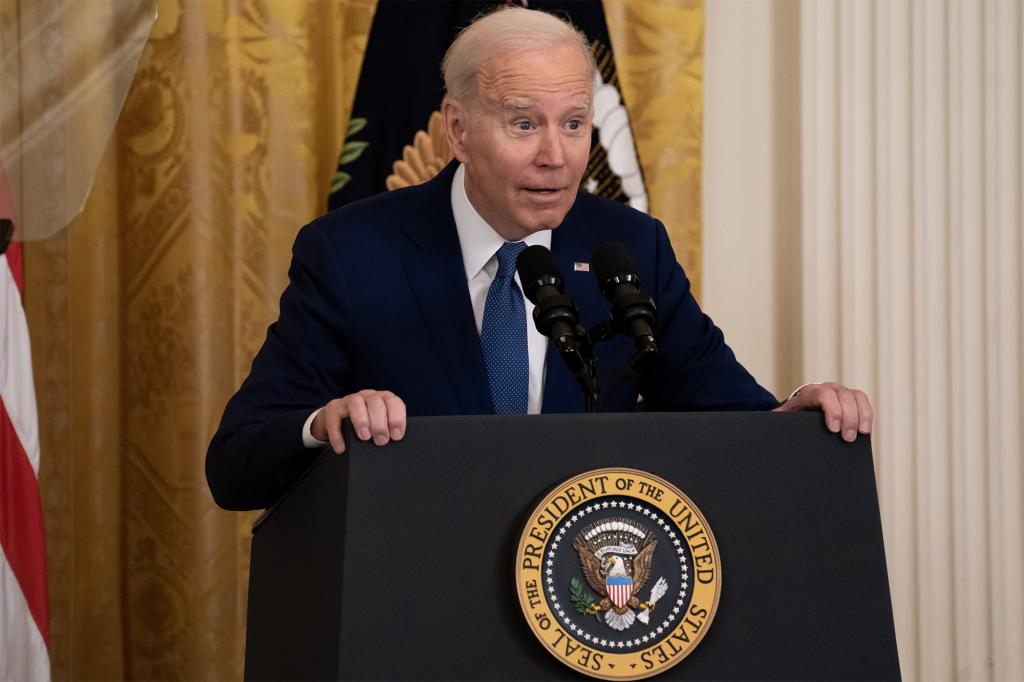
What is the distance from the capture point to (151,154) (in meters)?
3.72

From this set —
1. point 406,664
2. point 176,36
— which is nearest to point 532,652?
point 406,664

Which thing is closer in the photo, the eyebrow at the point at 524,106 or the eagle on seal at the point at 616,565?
the eagle on seal at the point at 616,565

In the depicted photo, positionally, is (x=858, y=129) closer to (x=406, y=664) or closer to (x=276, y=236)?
(x=276, y=236)

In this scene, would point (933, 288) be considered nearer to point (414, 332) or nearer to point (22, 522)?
point (414, 332)

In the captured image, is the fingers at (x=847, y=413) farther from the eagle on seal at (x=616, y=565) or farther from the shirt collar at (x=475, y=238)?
the shirt collar at (x=475, y=238)

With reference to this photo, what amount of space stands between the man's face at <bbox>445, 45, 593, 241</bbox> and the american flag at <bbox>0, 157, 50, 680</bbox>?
3.87ft

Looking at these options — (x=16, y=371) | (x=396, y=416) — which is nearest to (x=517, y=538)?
(x=396, y=416)

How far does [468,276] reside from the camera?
2.40 m

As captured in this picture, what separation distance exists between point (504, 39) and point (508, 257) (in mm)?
403

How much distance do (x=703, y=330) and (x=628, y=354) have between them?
0.21 m

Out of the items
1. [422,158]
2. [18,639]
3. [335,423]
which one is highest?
[422,158]

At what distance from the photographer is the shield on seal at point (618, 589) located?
61.6 inches

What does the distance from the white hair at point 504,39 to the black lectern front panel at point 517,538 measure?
89 centimetres

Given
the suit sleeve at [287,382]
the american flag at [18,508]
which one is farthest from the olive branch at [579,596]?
the american flag at [18,508]
